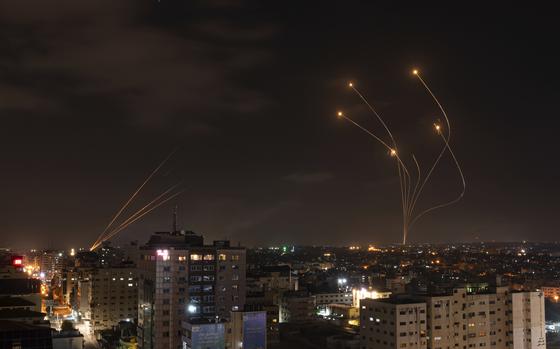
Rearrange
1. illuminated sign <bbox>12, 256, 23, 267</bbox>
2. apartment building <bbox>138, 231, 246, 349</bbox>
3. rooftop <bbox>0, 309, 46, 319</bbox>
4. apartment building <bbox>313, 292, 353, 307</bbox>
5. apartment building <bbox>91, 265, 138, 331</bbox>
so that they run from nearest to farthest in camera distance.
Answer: rooftop <bbox>0, 309, 46, 319</bbox>
apartment building <bbox>138, 231, 246, 349</bbox>
illuminated sign <bbox>12, 256, 23, 267</bbox>
apartment building <bbox>91, 265, 138, 331</bbox>
apartment building <bbox>313, 292, 353, 307</bbox>

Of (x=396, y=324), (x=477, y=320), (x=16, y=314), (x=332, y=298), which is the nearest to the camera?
(x=16, y=314)

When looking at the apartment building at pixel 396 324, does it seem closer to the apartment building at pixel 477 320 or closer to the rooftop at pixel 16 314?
the apartment building at pixel 477 320

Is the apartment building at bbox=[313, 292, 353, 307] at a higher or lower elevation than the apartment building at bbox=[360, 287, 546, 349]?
lower

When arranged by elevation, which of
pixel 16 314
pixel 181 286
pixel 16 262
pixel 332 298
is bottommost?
pixel 332 298

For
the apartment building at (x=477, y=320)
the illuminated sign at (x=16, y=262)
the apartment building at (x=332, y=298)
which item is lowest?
the apartment building at (x=332, y=298)

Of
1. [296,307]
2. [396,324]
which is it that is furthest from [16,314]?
[296,307]

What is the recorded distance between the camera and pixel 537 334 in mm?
27109

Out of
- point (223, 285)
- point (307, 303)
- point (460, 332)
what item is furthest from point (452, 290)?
point (307, 303)

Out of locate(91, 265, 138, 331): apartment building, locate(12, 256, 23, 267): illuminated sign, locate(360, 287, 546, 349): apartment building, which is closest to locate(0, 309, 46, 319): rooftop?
locate(360, 287, 546, 349): apartment building

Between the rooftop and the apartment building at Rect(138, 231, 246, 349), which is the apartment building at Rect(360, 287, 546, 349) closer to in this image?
the apartment building at Rect(138, 231, 246, 349)

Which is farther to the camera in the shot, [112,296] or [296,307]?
[112,296]

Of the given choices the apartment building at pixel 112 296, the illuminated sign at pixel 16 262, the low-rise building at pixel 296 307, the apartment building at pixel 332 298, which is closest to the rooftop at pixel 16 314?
the apartment building at pixel 112 296

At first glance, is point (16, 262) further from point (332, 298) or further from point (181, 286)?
point (332, 298)

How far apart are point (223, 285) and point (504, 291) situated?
12.8 metres
